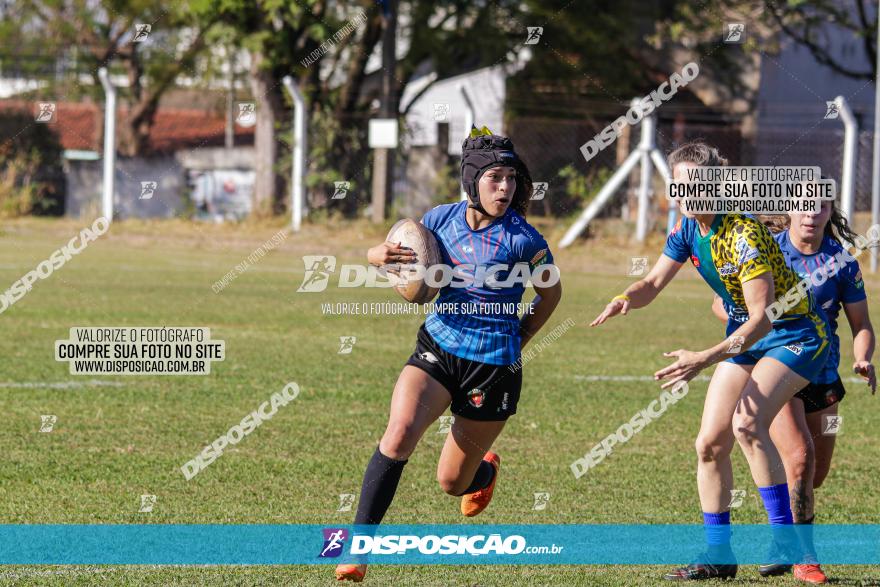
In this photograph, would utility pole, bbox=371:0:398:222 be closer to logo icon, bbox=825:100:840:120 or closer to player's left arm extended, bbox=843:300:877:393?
logo icon, bbox=825:100:840:120

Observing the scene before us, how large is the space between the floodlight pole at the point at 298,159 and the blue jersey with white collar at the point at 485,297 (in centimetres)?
2167

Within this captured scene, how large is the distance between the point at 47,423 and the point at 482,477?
3.92m

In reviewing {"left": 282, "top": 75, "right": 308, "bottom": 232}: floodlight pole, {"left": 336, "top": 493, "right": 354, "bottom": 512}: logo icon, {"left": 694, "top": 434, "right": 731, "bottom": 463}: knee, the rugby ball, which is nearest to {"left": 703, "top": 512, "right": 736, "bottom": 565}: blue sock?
{"left": 694, "top": 434, "right": 731, "bottom": 463}: knee

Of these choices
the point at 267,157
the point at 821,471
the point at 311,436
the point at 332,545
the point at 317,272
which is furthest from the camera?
the point at 267,157

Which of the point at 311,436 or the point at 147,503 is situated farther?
the point at 311,436

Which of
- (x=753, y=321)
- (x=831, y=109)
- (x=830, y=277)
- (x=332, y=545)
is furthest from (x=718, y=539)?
(x=831, y=109)

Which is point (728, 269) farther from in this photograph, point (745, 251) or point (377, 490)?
point (377, 490)

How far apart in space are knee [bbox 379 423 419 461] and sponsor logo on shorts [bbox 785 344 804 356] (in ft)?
6.04

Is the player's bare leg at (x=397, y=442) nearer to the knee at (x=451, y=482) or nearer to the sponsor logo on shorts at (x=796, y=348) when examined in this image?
the knee at (x=451, y=482)

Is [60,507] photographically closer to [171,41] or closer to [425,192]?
[425,192]

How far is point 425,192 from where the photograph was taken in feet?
104

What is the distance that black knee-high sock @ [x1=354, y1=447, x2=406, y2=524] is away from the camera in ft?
19.6

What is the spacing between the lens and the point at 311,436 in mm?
9336

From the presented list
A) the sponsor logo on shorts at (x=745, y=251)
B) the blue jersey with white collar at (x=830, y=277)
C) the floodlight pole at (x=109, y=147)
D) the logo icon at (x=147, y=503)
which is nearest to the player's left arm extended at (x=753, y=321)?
the sponsor logo on shorts at (x=745, y=251)
